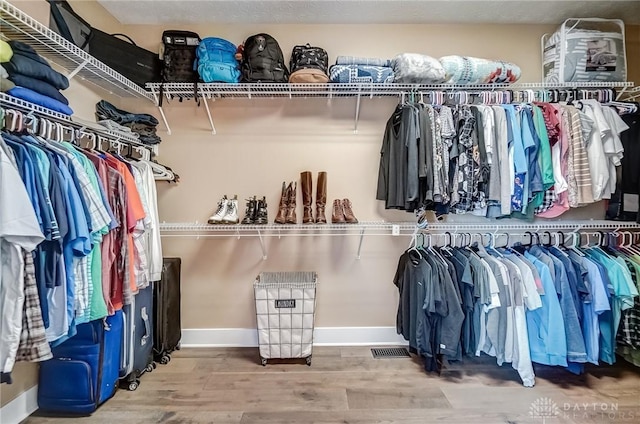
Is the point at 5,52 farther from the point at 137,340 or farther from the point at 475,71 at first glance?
the point at 475,71

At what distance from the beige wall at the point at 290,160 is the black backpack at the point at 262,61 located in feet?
0.92

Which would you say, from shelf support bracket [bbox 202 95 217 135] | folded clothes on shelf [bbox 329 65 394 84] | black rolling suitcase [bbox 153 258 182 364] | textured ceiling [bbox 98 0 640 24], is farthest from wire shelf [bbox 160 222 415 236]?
textured ceiling [bbox 98 0 640 24]

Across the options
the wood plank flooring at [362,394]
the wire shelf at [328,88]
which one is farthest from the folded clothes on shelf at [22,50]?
the wood plank flooring at [362,394]

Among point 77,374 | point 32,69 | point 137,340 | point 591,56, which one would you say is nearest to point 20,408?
point 77,374

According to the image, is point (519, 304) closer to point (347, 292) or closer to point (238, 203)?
point (347, 292)

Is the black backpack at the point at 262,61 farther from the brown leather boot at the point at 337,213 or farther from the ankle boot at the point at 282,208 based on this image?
the brown leather boot at the point at 337,213

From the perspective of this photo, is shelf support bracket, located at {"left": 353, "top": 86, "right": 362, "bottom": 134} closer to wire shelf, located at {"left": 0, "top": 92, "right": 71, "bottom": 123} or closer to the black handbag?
the black handbag

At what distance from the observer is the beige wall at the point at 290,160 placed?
8.14 ft

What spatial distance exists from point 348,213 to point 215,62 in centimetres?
138

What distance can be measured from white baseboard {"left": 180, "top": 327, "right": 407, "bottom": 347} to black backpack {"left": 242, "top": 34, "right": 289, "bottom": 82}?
185cm

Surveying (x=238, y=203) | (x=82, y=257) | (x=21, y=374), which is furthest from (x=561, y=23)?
(x=21, y=374)

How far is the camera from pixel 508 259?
2.09 m

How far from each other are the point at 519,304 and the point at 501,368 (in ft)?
1.67

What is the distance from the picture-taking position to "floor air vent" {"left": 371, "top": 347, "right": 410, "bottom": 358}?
2.29 m
